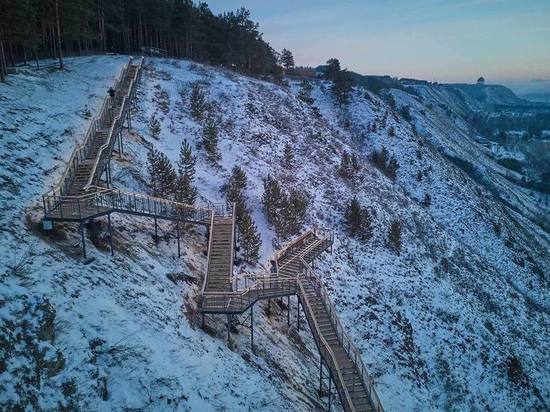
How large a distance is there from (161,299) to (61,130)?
55.0 ft

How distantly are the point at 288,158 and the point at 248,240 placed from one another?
57.9 ft

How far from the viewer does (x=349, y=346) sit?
68.8 ft

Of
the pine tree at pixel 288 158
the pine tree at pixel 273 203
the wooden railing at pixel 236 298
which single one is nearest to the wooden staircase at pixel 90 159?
the wooden railing at pixel 236 298

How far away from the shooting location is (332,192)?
4300 centimetres

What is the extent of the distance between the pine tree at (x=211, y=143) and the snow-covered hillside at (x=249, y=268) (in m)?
0.76

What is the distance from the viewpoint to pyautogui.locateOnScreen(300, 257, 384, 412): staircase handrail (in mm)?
19172

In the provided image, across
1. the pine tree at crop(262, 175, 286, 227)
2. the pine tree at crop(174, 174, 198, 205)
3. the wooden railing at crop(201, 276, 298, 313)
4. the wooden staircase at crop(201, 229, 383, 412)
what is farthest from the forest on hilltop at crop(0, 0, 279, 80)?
the wooden railing at crop(201, 276, 298, 313)

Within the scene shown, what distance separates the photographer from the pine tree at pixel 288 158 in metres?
43.5

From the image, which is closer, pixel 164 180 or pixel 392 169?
pixel 164 180

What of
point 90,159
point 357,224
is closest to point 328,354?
point 90,159

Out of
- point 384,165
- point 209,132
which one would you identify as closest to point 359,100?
point 384,165

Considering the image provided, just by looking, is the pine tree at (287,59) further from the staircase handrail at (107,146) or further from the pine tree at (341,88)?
the staircase handrail at (107,146)

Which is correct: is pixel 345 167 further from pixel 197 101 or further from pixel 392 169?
pixel 197 101

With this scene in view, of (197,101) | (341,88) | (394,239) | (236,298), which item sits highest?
(341,88)
